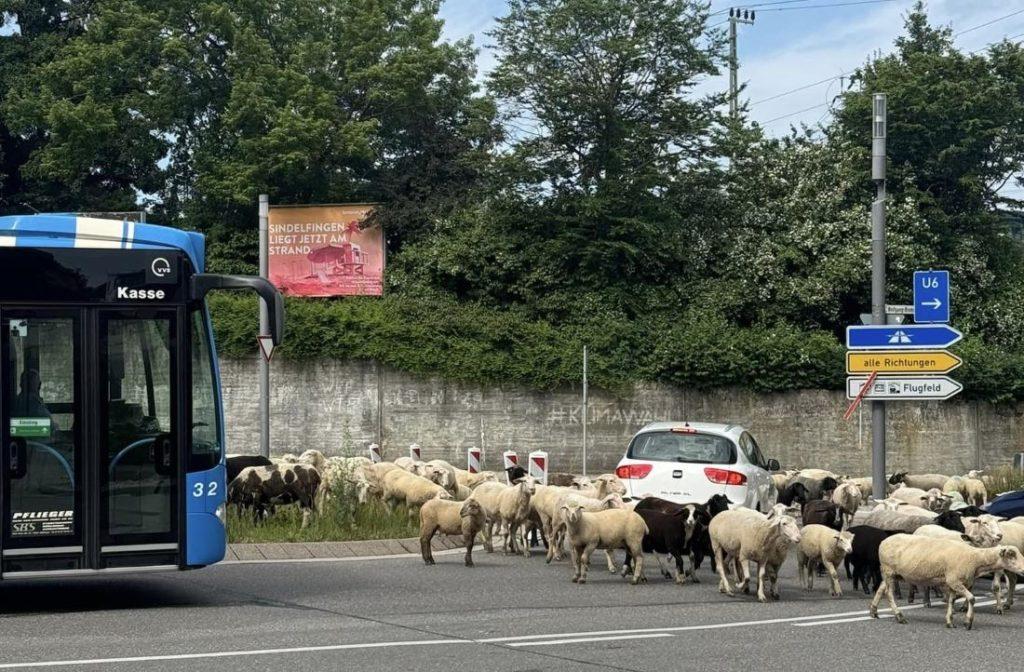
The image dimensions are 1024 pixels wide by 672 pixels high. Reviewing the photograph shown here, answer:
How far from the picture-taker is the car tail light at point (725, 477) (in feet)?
58.6

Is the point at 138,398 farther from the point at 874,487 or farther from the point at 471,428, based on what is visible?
the point at 471,428

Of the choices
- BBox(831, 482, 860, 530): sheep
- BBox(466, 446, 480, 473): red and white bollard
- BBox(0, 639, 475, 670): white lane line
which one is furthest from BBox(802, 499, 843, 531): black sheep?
BBox(466, 446, 480, 473): red and white bollard

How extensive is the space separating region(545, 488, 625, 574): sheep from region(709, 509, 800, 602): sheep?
5.41ft

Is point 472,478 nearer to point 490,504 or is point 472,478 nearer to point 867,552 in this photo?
point 490,504

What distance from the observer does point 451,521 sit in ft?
54.0

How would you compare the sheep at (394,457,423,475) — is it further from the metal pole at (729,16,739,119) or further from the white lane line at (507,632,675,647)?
the metal pole at (729,16,739,119)

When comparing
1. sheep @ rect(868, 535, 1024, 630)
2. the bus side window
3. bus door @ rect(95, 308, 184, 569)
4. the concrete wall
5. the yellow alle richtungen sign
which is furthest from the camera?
the concrete wall

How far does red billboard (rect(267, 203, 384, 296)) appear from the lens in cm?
3925

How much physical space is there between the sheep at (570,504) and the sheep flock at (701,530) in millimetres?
21

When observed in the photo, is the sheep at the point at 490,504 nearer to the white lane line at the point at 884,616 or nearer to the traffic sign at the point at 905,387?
the white lane line at the point at 884,616

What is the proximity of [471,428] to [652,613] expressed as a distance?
22.2 meters

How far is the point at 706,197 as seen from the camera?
3812 cm

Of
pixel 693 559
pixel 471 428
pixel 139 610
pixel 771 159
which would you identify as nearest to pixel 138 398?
pixel 139 610

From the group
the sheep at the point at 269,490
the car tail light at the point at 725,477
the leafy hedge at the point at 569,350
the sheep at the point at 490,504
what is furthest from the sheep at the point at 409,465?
the leafy hedge at the point at 569,350
